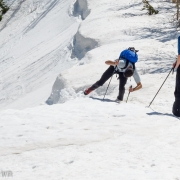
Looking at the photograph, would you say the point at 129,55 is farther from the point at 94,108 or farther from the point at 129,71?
the point at 94,108

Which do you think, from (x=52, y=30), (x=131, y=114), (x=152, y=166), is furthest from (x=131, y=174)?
(x=52, y=30)

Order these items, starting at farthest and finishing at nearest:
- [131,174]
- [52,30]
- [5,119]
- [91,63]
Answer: [52,30], [91,63], [5,119], [131,174]

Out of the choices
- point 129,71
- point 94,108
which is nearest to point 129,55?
point 129,71

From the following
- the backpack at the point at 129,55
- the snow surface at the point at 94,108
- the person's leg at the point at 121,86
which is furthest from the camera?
the person's leg at the point at 121,86

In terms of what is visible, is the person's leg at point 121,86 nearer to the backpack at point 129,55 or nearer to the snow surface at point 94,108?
the snow surface at point 94,108

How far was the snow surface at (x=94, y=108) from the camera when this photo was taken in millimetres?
4668

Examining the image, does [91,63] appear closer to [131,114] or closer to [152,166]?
[131,114]

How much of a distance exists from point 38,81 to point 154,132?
352 inches

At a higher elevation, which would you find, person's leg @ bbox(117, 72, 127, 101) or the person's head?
the person's head

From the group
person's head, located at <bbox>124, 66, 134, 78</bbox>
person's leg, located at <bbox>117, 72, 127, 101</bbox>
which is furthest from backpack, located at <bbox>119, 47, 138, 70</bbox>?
person's leg, located at <bbox>117, 72, 127, 101</bbox>

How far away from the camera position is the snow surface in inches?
184

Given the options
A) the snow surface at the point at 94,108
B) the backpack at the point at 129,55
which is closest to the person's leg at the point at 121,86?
the snow surface at the point at 94,108

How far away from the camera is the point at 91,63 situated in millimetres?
10953

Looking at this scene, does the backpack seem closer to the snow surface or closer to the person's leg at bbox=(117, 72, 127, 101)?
the person's leg at bbox=(117, 72, 127, 101)
